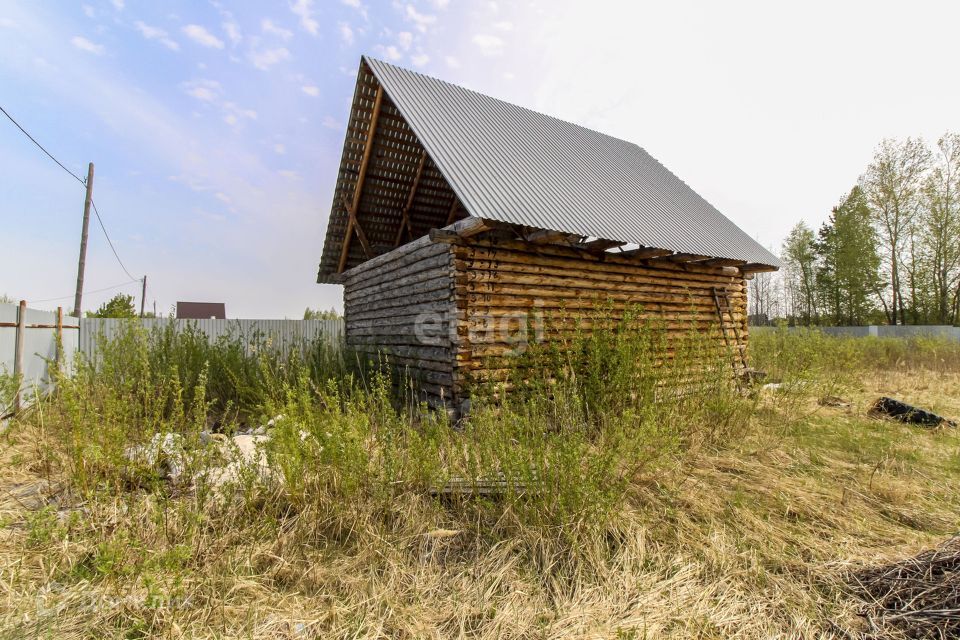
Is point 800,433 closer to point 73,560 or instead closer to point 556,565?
point 556,565

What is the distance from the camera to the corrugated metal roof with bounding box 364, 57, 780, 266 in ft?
21.6

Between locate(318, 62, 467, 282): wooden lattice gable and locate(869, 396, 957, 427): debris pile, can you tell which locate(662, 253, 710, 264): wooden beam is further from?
locate(318, 62, 467, 282): wooden lattice gable

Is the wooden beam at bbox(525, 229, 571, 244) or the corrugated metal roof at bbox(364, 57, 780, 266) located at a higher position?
the corrugated metal roof at bbox(364, 57, 780, 266)

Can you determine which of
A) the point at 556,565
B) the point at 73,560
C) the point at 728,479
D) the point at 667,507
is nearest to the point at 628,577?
the point at 556,565

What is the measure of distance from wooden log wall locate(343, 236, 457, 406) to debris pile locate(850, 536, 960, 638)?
4331 millimetres

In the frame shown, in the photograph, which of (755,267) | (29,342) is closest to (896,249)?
(755,267)

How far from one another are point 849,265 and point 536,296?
29646mm

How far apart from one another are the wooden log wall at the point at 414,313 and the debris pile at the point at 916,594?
4.33 m

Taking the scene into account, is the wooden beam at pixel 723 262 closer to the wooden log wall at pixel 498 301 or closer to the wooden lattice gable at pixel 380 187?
the wooden log wall at pixel 498 301

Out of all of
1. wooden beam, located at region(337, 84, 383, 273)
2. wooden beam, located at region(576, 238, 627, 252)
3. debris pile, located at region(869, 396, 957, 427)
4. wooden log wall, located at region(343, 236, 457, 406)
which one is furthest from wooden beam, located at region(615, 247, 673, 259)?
wooden beam, located at region(337, 84, 383, 273)

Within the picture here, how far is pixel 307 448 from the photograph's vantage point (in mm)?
3381

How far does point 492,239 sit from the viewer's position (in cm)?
650

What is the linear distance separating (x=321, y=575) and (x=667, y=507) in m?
2.59

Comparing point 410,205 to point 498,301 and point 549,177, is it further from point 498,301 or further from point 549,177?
point 498,301
